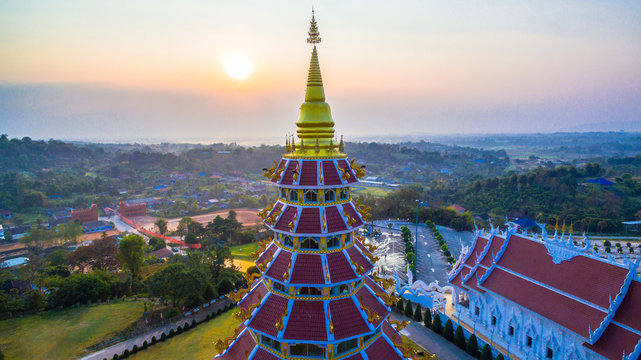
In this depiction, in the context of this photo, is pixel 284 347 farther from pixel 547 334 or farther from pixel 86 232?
pixel 86 232

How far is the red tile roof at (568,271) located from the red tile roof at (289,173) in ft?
79.9

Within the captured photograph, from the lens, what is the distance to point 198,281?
3800 cm

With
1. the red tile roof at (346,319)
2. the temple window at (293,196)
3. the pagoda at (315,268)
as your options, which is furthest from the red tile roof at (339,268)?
the temple window at (293,196)

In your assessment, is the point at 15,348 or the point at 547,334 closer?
the point at 547,334

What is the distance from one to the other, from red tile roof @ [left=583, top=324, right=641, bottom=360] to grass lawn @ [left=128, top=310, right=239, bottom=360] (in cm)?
2900

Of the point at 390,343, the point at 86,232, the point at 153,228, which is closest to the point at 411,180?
the point at 153,228

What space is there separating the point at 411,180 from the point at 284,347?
518 ft

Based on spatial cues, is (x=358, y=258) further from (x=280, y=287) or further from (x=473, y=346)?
(x=473, y=346)

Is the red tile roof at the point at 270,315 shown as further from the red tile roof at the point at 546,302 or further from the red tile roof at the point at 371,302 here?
the red tile roof at the point at 546,302

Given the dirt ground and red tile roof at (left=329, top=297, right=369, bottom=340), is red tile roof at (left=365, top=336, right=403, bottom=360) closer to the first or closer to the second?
red tile roof at (left=329, top=297, right=369, bottom=340)

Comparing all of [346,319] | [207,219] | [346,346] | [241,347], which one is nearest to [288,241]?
[346,319]

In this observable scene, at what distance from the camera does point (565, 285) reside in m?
27.2

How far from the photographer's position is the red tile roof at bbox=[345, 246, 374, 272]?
60.5 ft

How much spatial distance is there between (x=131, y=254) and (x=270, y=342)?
3515 cm
